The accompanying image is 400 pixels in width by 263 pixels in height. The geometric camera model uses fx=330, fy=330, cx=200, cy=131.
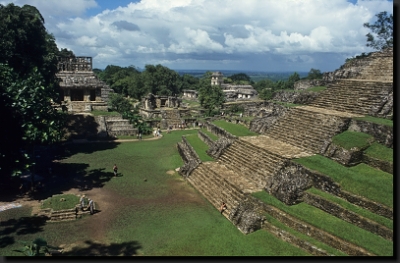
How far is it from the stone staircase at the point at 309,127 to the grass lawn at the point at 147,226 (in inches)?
250

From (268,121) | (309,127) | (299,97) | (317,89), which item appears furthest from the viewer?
(317,89)

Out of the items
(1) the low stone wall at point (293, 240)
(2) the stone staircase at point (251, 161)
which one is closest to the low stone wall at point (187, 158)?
(2) the stone staircase at point (251, 161)

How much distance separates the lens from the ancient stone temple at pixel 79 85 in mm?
34500

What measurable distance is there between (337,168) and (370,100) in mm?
6273

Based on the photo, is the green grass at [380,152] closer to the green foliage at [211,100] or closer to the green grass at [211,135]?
the green grass at [211,135]

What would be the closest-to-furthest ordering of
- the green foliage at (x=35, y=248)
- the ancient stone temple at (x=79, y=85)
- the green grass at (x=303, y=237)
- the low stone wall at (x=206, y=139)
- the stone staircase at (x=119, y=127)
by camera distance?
the green foliage at (x=35, y=248) → the green grass at (x=303, y=237) → the low stone wall at (x=206, y=139) → the stone staircase at (x=119, y=127) → the ancient stone temple at (x=79, y=85)

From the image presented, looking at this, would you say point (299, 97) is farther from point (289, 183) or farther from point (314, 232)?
point (314, 232)

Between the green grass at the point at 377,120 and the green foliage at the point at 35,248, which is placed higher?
the green grass at the point at 377,120

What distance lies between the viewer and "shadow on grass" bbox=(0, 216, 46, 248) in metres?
12.9

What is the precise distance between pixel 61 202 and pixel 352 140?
14.2 meters

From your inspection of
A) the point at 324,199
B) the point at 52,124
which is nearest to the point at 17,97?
the point at 52,124

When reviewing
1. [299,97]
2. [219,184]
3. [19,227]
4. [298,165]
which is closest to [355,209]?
[298,165]

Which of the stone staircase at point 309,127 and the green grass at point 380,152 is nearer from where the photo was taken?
the green grass at point 380,152

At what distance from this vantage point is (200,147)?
24812mm
